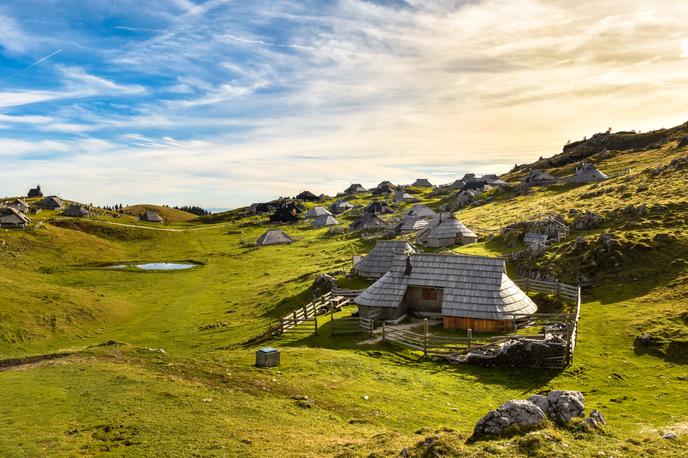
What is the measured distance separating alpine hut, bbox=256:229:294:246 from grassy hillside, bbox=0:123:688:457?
115 ft

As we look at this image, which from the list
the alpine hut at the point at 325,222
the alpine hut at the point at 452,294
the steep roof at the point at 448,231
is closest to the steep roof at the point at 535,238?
the steep roof at the point at 448,231

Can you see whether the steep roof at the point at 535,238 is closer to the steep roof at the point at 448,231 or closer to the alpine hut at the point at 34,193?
the steep roof at the point at 448,231

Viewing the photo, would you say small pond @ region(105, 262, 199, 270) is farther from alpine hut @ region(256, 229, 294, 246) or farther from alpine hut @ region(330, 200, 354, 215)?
alpine hut @ region(330, 200, 354, 215)

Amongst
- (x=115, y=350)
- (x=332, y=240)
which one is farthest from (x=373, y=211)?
(x=115, y=350)

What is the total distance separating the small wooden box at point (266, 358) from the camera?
888 inches

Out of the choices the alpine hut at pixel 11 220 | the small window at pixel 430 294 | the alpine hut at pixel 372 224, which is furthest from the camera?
the alpine hut at pixel 372 224

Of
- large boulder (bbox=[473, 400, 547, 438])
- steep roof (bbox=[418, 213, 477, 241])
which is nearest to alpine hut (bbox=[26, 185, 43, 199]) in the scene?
steep roof (bbox=[418, 213, 477, 241])

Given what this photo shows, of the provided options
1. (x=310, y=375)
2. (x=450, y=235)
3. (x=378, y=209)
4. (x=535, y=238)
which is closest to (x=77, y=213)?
(x=378, y=209)

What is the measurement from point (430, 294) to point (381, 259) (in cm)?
1353

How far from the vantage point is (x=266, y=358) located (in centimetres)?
2255

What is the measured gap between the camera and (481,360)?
2477 cm

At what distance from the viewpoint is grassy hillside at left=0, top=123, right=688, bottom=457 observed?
13.4 metres

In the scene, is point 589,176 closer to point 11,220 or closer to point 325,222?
point 325,222

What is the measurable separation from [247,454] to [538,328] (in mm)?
23346
